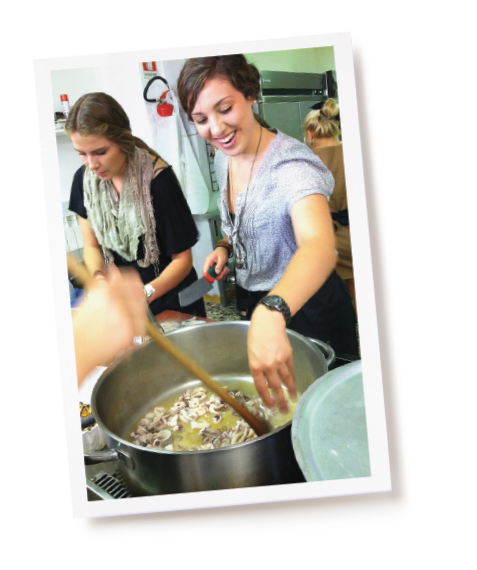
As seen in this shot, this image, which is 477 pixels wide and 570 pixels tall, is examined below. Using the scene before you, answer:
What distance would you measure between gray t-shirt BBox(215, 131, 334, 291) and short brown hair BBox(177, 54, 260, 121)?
0.08 m

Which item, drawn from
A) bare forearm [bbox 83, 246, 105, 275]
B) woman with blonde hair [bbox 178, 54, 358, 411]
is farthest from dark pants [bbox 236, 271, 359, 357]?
bare forearm [bbox 83, 246, 105, 275]

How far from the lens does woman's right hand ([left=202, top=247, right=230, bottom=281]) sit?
0.73m

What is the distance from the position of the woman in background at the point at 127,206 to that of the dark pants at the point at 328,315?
85 mm

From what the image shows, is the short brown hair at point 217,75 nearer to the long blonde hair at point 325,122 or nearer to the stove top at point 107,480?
the long blonde hair at point 325,122

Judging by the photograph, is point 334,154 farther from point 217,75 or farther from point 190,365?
point 190,365

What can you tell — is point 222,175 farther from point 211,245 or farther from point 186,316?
point 186,316

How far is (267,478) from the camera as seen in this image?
0.70m

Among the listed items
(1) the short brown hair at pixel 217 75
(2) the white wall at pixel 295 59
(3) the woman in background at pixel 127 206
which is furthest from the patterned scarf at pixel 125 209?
(2) the white wall at pixel 295 59

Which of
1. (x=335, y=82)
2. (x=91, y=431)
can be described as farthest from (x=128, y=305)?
(x=335, y=82)

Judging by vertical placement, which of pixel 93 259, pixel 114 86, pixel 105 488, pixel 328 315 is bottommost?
pixel 105 488

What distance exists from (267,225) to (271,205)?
0.03m

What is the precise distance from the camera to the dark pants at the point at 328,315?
0.72 meters

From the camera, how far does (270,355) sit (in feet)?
2.38

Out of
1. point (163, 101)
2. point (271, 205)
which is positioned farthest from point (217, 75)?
point (271, 205)
